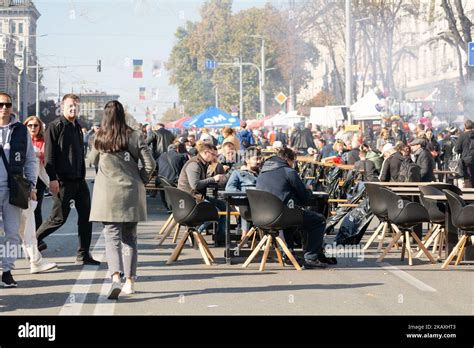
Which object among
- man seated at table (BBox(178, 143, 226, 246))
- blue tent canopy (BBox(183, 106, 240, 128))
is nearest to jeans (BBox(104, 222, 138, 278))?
man seated at table (BBox(178, 143, 226, 246))

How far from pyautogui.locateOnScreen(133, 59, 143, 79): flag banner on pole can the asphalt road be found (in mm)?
58824

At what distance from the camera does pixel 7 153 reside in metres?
11.7

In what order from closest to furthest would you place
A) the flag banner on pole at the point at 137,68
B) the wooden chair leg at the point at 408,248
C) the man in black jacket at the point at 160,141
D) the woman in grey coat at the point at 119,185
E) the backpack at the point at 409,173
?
the woman in grey coat at the point at 119,185 < the wooden chair leg at the point at 408,248 < the backpack at the point at 409,173 < the man in black jacket at the point at 160,141 < the flag banner on pole at the point at 137,68

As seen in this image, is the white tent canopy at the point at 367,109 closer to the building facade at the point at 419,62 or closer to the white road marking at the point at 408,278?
the building facade at the point at 419,62

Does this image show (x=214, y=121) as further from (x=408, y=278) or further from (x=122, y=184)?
(x=122, y=184)

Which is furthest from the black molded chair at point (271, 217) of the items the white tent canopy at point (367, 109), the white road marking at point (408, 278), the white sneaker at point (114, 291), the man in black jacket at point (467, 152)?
the white tent canopy at point (367, 109)

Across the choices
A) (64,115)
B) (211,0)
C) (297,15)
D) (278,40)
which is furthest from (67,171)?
(211,0)

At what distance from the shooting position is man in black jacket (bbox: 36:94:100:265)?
13328 mm

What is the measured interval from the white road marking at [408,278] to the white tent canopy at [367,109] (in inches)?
1121

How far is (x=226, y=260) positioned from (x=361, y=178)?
23.8 ft

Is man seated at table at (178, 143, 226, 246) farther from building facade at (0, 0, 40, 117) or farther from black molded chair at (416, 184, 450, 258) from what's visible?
building facade at (0, 0, 40, 117)

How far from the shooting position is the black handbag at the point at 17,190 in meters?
11.5

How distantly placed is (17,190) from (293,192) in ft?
11.2
